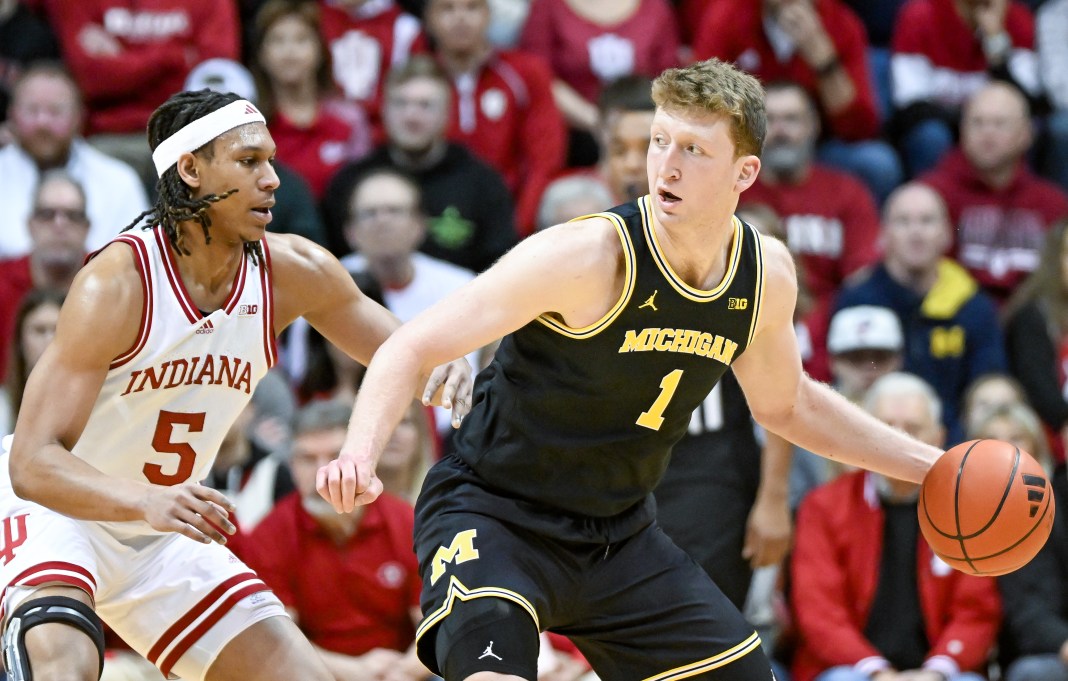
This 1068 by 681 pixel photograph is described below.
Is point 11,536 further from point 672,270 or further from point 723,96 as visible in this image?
point 723,96

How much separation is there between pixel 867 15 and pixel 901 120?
116 cm

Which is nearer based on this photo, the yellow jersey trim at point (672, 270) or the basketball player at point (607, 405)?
the basketball player at point (607, 405)

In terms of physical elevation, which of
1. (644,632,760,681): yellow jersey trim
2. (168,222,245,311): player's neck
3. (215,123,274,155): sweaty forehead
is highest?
(215,123,274,155): sweaty forehead

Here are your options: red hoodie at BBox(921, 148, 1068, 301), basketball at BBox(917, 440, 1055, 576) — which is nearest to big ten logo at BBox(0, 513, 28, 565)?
basketball at BBox(917, 440, 1055, 576)

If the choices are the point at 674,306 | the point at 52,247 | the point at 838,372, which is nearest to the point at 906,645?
the point at 838,372

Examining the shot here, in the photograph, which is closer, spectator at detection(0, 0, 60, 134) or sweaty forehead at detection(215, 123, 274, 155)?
sweaty forehead at detection(215, 123, 274, 155)

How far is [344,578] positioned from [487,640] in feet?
9.32

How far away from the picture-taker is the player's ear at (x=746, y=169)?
15.1 ft

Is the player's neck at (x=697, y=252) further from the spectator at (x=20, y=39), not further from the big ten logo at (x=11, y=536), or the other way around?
the spectator at (x=20, y=39)

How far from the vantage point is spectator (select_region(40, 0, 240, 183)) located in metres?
9.36

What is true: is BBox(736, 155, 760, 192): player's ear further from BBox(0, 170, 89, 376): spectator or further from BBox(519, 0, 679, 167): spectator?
BBox(519, 0, 679, 167): spectator

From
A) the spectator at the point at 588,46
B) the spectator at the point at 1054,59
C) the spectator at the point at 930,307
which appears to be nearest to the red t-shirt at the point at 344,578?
the spectator at the point at 930,307

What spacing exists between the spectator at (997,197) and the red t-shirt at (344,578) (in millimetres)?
4594

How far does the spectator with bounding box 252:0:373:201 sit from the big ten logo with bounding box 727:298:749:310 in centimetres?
510
